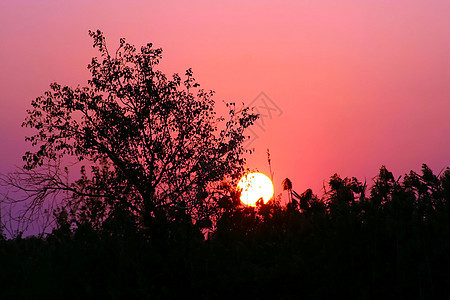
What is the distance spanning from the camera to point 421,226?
548 centimetres

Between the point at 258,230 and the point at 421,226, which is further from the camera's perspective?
the point at 258,230

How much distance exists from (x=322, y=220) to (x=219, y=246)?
1.14m

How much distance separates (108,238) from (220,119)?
14.5 m

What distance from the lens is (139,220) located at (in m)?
7.00

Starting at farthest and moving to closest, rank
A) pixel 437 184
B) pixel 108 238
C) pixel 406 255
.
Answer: pixel 437 184, pixel 108 238, pixel 406 255

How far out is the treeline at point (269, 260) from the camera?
528 centimetres

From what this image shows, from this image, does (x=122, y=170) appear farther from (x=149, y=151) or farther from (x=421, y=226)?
(x=421, y=226)

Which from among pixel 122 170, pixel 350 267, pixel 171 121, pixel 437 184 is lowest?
pixel 350 267

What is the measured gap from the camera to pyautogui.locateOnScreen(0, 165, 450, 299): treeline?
17.3 feet

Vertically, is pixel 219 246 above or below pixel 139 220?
below

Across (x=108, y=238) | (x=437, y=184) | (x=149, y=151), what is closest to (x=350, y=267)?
(x=108, y=238)

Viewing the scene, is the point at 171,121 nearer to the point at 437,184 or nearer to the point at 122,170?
the point at 122,170

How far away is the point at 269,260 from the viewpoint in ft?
18.3

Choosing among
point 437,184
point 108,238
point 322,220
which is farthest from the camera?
point 437,184
